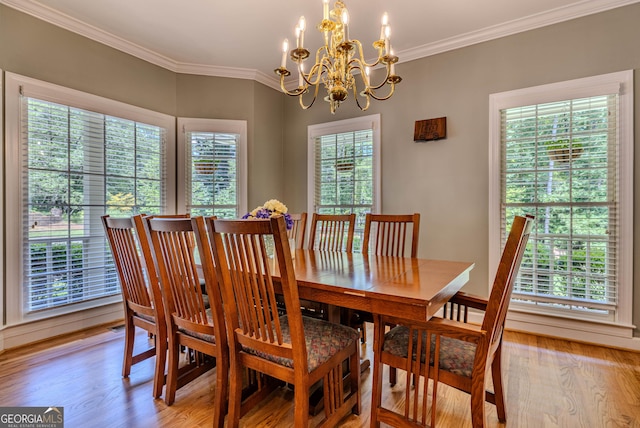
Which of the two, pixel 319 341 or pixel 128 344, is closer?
pixel 319 341

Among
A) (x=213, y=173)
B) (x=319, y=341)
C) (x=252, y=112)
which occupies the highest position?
(x=252, y=112)

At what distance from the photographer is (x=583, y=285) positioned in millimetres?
2682

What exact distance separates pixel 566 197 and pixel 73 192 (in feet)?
14.2

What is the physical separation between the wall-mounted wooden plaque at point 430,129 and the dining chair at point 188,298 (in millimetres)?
Answer: 2582

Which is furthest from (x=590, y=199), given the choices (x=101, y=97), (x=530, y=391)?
(x=101, y=97)

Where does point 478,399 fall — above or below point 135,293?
below

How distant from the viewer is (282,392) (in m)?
→ 1.99

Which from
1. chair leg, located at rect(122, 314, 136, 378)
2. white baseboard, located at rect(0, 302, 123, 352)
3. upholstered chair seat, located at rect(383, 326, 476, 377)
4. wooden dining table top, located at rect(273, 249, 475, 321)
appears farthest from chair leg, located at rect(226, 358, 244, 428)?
white baseboard, located at rect(0, 302, 123, 352)

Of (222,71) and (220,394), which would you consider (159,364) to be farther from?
(222,71)

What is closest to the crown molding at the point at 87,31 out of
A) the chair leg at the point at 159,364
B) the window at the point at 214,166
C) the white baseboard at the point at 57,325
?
the window at the point at 214,166

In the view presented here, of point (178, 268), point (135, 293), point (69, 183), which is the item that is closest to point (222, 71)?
point (69, 183)

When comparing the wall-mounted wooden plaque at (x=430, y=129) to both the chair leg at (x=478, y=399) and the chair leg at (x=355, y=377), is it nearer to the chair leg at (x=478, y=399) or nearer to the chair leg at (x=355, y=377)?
the chair leg at (x=355, y=377)

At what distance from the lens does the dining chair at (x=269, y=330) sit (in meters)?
1.33

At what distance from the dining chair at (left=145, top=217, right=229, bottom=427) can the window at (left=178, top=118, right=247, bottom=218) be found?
7.08 feet
